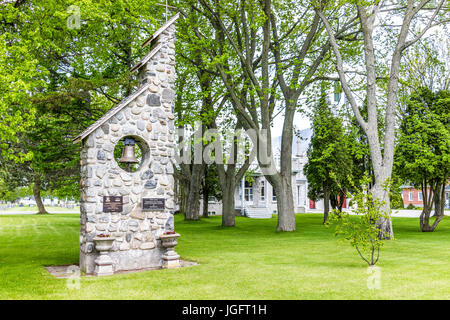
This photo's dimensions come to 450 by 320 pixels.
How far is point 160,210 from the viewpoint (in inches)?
399

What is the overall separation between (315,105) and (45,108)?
617 inches

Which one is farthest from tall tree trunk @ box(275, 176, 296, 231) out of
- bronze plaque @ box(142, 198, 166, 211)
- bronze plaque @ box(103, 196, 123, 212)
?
bronze plaque @ box(103, 196, 123, 212)

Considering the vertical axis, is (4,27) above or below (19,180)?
above

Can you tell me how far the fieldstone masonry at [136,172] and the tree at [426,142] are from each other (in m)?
13.4

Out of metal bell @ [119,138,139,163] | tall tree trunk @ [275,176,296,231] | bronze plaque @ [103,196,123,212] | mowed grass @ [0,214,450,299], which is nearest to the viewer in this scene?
mowed grass @ [0,214,450,299]

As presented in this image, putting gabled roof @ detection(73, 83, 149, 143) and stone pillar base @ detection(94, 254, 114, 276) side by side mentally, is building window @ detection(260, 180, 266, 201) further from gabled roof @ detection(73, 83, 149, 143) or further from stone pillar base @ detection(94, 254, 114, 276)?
stone pillar base @ detection(94, 254, 114, 276)

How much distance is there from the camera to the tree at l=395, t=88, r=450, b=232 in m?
19.1

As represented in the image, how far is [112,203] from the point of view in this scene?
30.9ft

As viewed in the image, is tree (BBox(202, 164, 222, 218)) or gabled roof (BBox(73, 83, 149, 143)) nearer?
gabled roof (BBox(73, 83, 149, 143))

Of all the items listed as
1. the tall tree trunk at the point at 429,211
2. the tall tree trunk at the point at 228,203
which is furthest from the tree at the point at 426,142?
the tall tree trunk at the point at 228,203

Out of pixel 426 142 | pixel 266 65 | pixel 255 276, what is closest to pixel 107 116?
pixel 255 276

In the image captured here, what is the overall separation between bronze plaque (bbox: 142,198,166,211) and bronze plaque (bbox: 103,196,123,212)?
1.93ft

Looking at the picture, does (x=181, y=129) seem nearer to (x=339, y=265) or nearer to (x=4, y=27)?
(x=4, y=27)
